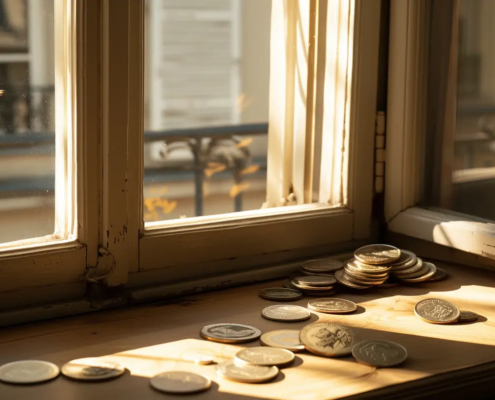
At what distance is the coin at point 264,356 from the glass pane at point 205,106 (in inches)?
18.2

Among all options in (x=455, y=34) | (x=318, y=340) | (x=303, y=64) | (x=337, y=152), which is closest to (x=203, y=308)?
(x=318, y=340)

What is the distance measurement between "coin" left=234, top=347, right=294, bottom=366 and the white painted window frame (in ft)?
2.24

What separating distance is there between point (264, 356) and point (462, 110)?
36.0 inches

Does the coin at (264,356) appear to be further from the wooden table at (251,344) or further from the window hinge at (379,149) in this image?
the window hinge at (379,149)

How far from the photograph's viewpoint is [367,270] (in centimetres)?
172

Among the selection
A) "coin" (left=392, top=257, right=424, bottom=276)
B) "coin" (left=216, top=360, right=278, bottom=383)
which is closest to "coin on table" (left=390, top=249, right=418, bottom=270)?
"coin" (left=392, top=257, right=424, bottom=276)

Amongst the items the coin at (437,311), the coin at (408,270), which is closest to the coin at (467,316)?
the coin at (437,311)

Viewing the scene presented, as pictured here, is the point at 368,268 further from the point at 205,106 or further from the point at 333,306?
the point at 205,106

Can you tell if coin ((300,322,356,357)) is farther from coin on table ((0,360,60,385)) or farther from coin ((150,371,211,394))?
coin on table ((0,360,60,385))

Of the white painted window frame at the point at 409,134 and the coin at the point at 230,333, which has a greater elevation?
the white painted window frame at the point at 409,134

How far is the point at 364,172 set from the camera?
77.5 inches

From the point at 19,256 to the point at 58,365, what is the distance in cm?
27

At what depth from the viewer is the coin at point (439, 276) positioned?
179cm

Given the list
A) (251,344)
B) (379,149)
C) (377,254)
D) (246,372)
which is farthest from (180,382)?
(379,149)
